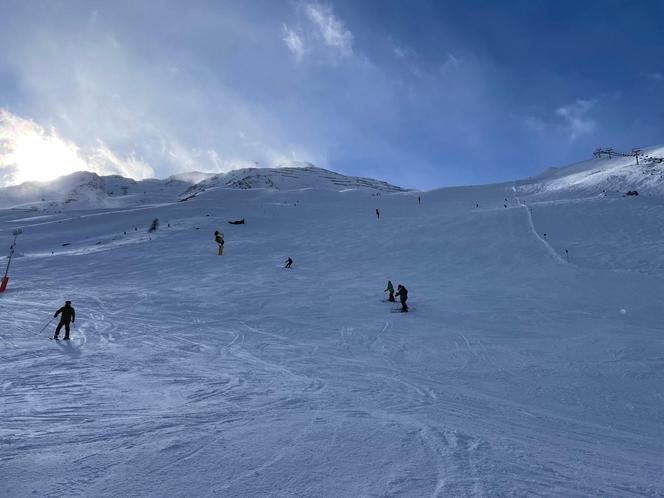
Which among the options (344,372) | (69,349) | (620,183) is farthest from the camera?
(620,183)

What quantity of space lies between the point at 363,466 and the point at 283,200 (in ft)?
178

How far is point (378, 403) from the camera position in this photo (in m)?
7.06

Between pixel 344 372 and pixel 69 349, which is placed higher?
pixel 69 349

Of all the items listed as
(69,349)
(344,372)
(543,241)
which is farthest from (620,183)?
(69,349)

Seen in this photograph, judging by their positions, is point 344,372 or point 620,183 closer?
point 344,372

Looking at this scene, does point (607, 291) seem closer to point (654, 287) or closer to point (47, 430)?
point (654, 287)

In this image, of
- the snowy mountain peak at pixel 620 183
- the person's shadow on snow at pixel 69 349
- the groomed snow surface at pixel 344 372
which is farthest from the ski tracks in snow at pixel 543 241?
the person's shadow on snow at pixel 69 349

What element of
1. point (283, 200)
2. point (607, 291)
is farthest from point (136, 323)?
point (283, 200)

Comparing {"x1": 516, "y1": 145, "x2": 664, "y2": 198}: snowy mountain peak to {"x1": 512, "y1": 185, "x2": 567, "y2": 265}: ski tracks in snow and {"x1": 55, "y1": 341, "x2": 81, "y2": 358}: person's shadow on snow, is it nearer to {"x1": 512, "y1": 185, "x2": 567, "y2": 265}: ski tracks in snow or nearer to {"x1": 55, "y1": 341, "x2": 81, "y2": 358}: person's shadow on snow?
{"x1": 512, "y1": 185, "x2": 567, "y2": 265}: ski tracks in snow

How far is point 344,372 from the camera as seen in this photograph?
9320 mm

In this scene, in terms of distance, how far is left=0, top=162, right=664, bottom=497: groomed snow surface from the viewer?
174 inches

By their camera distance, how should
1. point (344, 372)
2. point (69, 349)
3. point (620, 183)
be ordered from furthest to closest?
point (620, 183) → point (69, 349) → point (344, 372)

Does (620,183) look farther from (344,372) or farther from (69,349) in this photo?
(69,349)

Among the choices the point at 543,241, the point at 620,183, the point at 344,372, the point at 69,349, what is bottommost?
the point at 344,372
